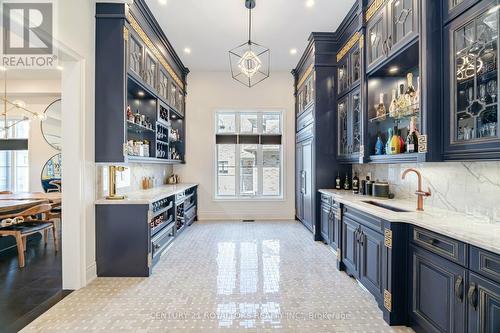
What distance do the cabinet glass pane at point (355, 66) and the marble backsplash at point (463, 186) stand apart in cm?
147

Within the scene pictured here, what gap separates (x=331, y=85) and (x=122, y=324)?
455 centimetres

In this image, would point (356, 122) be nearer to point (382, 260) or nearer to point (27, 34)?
point (382, 260)

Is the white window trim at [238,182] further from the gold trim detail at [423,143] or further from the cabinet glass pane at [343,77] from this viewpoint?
the gold trim detail at [423,143]

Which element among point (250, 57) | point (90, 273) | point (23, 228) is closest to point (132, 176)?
point (23, 228)

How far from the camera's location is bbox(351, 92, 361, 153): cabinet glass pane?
3.69 m

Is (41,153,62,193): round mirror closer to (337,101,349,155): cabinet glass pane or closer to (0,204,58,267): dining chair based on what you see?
(0,204,58,267): dining chair

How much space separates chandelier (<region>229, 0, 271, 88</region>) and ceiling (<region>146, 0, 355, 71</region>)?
0.12 m

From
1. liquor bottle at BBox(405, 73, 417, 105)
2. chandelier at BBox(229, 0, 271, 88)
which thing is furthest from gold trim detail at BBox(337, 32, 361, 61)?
chandelier at BBox(229, 0, 271, 88)

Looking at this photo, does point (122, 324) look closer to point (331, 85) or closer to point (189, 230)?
point (189, 230)

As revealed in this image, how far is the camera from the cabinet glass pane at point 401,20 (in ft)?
8.09

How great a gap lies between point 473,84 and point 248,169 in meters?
5.15

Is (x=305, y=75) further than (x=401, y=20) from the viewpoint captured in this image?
Yes

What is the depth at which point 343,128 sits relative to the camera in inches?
171

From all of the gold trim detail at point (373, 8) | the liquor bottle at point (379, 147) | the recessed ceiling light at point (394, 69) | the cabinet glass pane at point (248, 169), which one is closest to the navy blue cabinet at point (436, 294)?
the liquor bottle at point (379, 147)
